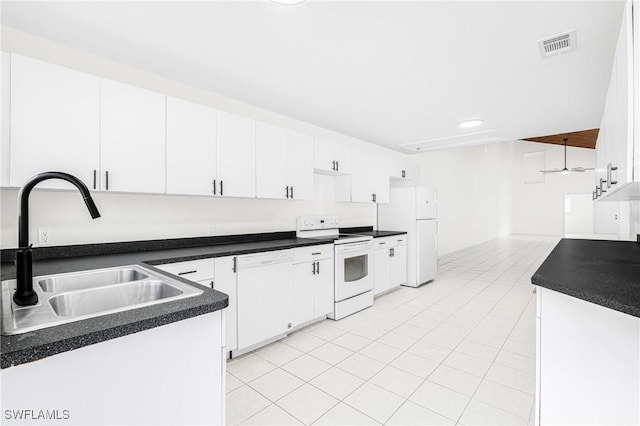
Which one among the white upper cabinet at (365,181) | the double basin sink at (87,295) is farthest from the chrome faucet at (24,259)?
the white upper cabinet at (365,181)

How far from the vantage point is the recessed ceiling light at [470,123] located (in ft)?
12.8

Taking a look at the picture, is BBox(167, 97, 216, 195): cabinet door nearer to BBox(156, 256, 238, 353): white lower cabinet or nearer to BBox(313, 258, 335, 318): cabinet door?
BBox(156, 256, 238, 353): white lower cabinet

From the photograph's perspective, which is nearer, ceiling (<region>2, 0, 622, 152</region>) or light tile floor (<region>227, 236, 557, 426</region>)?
ceiling (<region>2, 0, 622, 152</region>)

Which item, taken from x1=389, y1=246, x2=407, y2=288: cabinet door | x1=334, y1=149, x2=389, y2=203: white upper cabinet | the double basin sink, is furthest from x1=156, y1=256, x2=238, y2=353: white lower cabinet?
x1=389, y1=246, x2=407, y2=288: cabinet door

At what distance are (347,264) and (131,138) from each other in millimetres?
2535

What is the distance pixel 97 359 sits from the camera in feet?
3.01

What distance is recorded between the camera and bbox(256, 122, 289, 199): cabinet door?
3.06m

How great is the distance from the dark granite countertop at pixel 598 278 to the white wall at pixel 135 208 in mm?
2632

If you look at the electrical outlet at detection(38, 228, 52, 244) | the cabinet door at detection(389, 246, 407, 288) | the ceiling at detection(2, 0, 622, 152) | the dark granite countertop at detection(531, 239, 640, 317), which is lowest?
the cabinet door at detection(389, 246, 407, 288)

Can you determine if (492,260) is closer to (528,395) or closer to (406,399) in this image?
(528,395)

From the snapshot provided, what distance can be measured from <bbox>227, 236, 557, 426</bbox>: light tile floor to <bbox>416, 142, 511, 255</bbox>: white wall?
140 inches

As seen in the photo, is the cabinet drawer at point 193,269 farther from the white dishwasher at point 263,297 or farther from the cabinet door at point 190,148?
the cabinet door at point 190,148

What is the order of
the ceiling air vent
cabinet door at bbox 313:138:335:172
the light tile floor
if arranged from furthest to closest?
1. cabinet door at bbox 313:138:335:172
2. the ceiling air vent
3. the light tile floor

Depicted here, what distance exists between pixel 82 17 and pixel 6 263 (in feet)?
5.35
